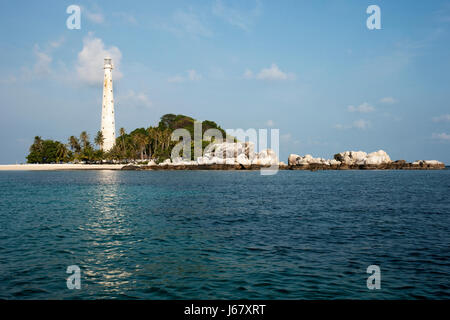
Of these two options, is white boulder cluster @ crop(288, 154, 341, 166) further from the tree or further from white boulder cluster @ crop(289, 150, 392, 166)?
the tree

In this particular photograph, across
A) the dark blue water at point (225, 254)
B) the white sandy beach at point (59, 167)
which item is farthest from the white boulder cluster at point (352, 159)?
the dark blue water at point (225, 254)

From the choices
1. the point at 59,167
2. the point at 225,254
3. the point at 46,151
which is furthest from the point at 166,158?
the point at 225,254

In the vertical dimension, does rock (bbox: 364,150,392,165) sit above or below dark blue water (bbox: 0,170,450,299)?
above

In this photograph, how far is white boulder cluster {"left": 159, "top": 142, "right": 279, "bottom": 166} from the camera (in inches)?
5320

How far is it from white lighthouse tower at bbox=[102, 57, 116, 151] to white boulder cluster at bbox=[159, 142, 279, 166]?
81.9ft

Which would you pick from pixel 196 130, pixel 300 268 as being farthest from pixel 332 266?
pixel 196 130

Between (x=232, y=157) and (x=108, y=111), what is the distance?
53.5m

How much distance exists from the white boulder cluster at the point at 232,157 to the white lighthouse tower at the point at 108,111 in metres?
25.0

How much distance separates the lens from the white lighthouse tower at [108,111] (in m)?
136

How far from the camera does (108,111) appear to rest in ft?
452

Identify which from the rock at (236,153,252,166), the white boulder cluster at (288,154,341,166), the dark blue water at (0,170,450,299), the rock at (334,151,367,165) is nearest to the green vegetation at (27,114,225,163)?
the rock at (236,153,252,166)

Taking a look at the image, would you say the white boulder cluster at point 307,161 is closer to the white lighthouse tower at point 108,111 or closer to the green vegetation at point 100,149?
the green vegetation at point 100,149
